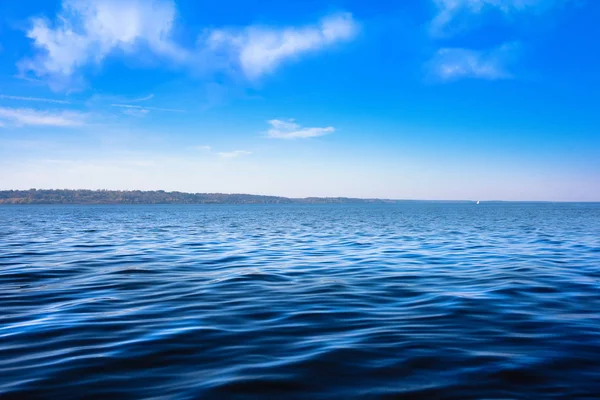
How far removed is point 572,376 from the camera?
5102mm

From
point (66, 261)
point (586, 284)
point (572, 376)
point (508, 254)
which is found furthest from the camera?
point (508, 254)

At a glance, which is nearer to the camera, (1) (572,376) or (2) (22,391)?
Answer: (2) (22,391)

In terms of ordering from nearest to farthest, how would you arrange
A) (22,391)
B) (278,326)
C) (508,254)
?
(22,391) < (278,326) < (508,254)

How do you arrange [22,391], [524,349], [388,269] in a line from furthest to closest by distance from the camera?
1. [388,269]
2. [524,349]
3. [22,391]

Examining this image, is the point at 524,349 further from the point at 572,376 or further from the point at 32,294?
the point at 32,294

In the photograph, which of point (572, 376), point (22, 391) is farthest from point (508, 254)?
point (22, 391)

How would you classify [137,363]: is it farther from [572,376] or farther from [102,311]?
[572,376]

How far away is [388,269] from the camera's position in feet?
46.7

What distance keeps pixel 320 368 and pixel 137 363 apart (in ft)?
8.05

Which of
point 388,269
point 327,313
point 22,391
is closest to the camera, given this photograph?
point 22,391

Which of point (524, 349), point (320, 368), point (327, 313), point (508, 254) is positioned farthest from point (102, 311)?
point (508, 254)

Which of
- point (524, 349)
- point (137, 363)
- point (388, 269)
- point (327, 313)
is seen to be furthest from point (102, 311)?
point (388, 269)

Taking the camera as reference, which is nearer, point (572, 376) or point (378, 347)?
point (572, 376)

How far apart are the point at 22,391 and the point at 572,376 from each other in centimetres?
657
